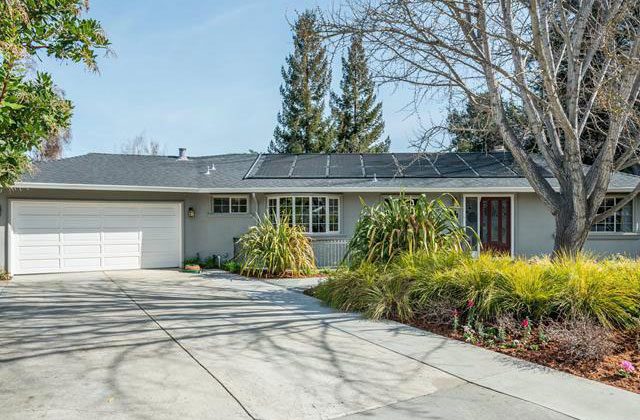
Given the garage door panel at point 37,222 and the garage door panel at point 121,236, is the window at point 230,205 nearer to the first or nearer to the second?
the garage door panel at point 121,236

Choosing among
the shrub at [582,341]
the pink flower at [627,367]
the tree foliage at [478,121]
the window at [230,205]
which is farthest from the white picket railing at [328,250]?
the pink flower at [627,367]

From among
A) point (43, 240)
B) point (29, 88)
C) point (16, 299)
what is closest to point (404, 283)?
point (29, 88)

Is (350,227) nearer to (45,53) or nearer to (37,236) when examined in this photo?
(37,236)

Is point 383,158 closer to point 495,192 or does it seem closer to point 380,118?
point 495,192

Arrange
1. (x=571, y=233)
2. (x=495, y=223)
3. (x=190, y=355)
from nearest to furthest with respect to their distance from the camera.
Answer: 1. (x=190, y=355)
2. (x=571, y=233)
3. (x=495, y=223)

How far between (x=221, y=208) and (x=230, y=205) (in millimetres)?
313

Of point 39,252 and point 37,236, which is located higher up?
point 37,236

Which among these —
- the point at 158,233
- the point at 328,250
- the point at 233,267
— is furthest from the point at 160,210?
the point at 328,250

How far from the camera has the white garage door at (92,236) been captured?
40.7 ft

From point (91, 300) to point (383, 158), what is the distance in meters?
12.2

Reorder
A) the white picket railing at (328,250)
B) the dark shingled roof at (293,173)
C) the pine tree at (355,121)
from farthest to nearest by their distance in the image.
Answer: the pine tree at (355,121)
the white picket railing at (328,250)
the dark shingled roof at (293,173)

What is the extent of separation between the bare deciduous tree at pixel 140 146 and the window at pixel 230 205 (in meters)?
31.0

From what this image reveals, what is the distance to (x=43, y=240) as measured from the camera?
1259 cm

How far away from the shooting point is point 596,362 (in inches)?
182
